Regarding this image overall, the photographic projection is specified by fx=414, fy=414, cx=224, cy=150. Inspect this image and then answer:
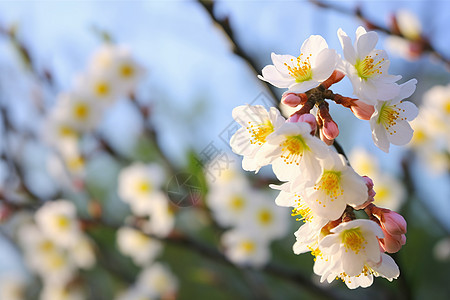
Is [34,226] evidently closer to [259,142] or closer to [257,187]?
[257,187]

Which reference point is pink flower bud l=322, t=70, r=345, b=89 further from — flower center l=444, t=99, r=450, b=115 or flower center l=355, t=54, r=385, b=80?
flower center l=444, t=99, r=450, b=115

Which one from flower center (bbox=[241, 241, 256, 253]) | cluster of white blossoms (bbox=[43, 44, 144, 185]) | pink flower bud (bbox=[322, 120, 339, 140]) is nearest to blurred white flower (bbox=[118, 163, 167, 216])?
cluster of white blossoms (bbox=[43, 44, 144, 185])

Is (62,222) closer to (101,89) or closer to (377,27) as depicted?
(101,89)

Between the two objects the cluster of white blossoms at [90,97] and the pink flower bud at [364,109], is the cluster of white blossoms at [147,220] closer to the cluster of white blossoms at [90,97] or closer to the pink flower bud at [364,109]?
the cluster of white blossoms at [90,97]

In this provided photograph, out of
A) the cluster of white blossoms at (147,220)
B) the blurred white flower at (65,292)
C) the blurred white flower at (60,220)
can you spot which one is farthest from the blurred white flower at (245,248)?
the blurred white flower at (65,292)

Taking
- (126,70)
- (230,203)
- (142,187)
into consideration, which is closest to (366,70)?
(230,203)

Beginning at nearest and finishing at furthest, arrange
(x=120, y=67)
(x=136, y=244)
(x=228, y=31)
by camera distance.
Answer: (x=228, y=31), (x=120, y=67), (x=136, y=244)
